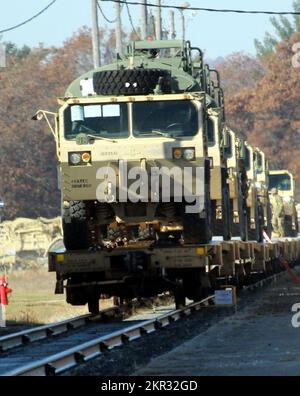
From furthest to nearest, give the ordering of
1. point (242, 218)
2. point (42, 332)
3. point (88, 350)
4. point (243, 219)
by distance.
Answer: point (243, 219)
point (242, 218)
point (42, 332)
point (88, 350)

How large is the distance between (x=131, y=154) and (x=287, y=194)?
84.5 feet

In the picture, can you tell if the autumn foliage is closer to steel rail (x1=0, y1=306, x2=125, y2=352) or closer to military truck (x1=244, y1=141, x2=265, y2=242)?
military truck (x1=244, y1=141, x2=265, y2=242)

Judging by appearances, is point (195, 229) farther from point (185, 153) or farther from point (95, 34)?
point (95, 34)

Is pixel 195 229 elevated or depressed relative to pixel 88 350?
elevated

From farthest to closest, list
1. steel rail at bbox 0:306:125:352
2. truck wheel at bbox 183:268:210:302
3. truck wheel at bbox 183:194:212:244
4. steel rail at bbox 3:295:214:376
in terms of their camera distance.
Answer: truck wheel at bbox 183:268:210:302
truck wheel at bbox 183:194:212:244
steel rail at bbox 0:306:125:352
steel rail at bbox 3:295:214:376

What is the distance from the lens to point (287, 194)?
46.9m

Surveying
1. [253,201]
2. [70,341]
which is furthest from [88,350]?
[253,201]

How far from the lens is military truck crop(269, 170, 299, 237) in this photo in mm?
45919

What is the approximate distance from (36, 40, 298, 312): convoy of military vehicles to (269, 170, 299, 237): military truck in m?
23.4

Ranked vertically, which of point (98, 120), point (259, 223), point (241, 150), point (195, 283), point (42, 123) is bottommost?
point (195, 283)

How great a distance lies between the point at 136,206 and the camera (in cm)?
2217

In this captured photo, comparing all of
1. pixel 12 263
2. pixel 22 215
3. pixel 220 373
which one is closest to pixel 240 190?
pixel 220 373

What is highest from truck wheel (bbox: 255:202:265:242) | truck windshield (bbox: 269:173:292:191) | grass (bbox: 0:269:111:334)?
truck windshield (bbox: 269:173:292:191)

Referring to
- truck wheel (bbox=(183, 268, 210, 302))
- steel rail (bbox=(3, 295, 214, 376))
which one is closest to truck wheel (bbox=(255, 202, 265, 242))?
truck wheel (bbox=(183, 268, 210, 302))
